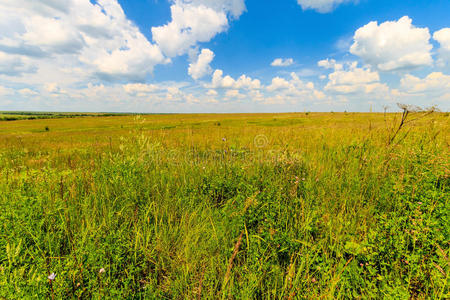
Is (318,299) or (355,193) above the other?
(355,193)

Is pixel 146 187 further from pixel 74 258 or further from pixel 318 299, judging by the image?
pixel 318 299

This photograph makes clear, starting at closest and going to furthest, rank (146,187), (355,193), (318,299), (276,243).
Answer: (318,299) → (276,243) → (355,193) → (146,187)

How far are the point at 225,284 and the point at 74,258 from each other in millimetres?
1366

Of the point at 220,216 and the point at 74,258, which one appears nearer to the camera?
the point at 74,258

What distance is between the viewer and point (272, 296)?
1.44 metres

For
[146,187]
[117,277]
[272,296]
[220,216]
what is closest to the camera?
[272,296]

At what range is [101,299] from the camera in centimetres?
133

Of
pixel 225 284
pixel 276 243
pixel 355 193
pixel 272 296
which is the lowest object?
pixel 272 296

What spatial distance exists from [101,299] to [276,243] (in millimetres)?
1463

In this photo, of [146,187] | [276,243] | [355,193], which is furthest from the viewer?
[146,187]

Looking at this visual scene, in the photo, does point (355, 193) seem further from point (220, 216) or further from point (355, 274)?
point (220, 216)

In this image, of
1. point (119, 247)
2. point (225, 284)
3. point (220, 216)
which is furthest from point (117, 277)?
point (220, 216)

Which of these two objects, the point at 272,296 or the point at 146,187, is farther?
the point at 146,187

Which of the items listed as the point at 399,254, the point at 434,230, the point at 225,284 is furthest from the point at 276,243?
the point at 434,230
